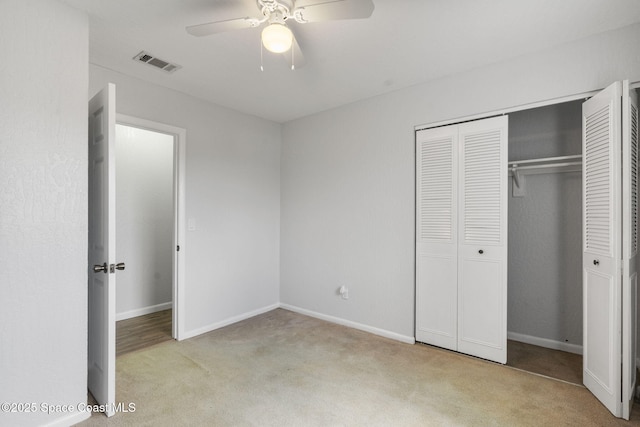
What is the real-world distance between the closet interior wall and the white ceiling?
1.01m

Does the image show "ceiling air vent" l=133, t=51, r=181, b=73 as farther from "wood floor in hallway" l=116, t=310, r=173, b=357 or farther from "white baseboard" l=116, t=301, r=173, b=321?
"white baseboard" l=116, t=301, r=173, b=321

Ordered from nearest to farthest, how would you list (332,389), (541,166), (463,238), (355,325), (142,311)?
(332,389) < (463,238) < (541,166) < (355,325) < (142,311)

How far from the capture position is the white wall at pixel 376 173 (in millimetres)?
2469

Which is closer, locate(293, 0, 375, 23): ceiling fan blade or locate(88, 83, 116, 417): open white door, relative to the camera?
locate(293, 0, 375, 23): ceiling fan blade

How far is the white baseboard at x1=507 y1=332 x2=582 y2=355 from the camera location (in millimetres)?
3014

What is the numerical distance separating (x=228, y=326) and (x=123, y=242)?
1790mm

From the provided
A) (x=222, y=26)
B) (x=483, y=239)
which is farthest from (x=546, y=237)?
(x=222, y=26)

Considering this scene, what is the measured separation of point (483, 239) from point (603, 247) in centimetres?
81

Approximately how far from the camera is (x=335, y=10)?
5.40ft

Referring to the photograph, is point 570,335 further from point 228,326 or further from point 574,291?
point 228,326

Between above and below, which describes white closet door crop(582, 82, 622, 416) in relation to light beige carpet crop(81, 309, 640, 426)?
above

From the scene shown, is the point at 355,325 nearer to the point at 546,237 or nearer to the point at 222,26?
the point at 546,237

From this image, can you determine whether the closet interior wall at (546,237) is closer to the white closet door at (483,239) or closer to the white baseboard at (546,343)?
the white baseboard at (546,343)

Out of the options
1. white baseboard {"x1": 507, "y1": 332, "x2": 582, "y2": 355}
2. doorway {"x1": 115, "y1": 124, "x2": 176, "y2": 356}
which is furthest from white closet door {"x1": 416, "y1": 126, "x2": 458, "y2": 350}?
doorway {"x1": 115, "y1": 124, "x2": 176, "y2": 356}
